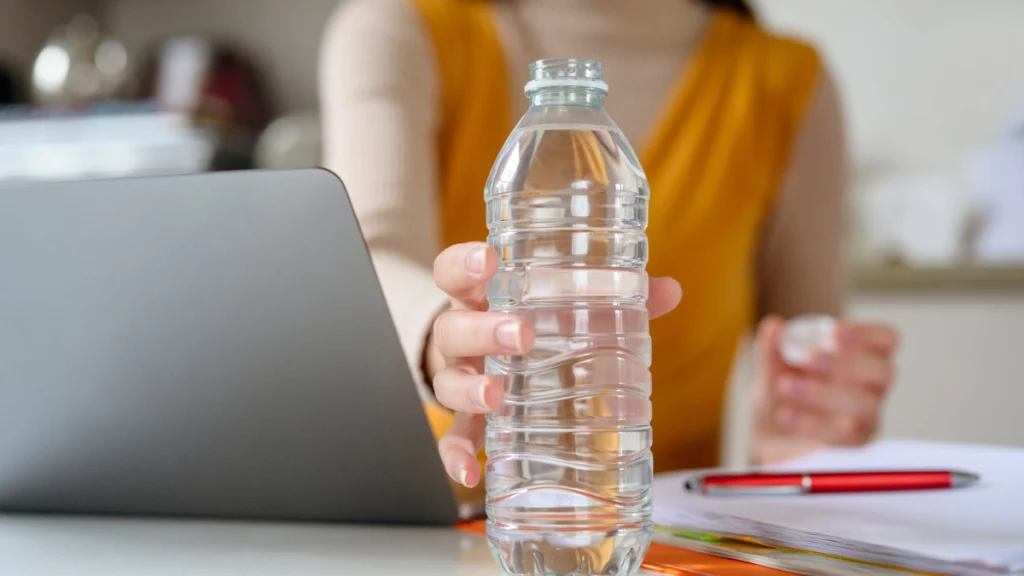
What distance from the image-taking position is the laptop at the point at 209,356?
482mm

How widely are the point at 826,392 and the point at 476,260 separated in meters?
0.61

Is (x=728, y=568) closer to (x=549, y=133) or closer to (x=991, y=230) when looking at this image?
(x=549, y=133)

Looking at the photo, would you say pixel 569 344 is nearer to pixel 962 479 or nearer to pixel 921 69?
pixel 962 479

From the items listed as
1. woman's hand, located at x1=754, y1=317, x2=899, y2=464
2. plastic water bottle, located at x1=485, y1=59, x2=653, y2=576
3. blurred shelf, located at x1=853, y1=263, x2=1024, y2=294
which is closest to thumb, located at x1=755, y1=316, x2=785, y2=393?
woman's hand, located at x1=754, y1=317, x2=899, y2=464

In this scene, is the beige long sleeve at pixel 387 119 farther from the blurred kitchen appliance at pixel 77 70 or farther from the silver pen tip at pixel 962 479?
the blurred kitchen appliance at pixel 77 70

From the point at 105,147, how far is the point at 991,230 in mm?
2039

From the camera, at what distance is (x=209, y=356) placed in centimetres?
53

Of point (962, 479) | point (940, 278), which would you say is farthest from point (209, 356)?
point (940, 278)

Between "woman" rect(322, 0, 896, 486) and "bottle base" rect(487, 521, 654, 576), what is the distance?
1.75ft

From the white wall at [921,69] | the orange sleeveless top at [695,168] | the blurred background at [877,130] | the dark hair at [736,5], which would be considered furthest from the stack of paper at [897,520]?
the white wall at [921,69]

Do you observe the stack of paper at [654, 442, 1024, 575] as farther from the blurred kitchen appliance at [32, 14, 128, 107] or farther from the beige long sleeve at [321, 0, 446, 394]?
the blurred kitchen appliance at [32, 14, 128, 107]

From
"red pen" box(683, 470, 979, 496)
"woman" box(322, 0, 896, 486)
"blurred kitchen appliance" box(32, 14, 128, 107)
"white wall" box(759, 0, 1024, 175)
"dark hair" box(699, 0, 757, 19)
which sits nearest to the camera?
"red pen" box(683, 470, 979, 496)

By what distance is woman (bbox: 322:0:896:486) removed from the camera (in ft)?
3.51

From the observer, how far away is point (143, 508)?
25.2 inches
